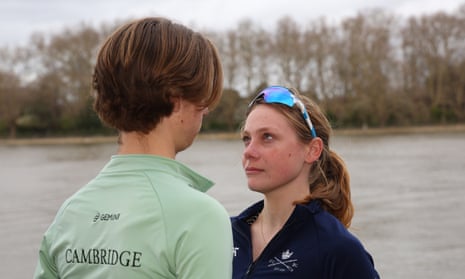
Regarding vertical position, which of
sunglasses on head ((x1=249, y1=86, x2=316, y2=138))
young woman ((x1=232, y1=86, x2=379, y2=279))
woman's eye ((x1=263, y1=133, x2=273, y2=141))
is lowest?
young woman ((x1=232, y1=86, x2=379, y2=279))

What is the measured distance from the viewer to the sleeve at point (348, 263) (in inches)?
101

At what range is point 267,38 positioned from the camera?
6900cm

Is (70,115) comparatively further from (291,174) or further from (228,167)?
(291,174)

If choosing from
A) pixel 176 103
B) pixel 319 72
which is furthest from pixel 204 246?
pixel 319 72

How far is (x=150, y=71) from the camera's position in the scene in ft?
5.73

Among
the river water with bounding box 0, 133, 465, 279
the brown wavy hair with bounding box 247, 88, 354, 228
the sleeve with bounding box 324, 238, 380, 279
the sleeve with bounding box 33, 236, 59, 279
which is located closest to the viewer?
the sleeve with bounding box 33, 236, 59, 279

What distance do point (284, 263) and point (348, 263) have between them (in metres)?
0.25

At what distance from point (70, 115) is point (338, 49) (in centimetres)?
2628

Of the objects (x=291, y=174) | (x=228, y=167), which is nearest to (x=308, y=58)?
(x=228, y=167)

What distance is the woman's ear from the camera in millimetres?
2990

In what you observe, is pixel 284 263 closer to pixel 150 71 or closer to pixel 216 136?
pixel 150 71

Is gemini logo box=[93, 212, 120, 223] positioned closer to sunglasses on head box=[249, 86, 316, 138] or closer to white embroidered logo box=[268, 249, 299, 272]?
white embroidered logo box=[268, 249, 299, 272]

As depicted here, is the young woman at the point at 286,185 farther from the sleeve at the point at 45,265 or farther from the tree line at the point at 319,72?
the tree line at the point at 319,72

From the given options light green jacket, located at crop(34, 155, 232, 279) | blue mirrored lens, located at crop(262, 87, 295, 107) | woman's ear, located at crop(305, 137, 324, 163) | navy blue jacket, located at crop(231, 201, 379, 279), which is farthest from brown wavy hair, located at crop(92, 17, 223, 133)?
woman's ear, located at crop(305, 137, 324, 163)
